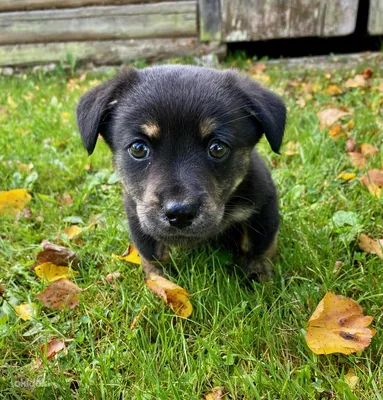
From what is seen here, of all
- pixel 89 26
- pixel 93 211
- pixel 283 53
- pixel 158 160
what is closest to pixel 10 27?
pixel 89 26

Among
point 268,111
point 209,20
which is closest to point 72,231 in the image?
point 268,111

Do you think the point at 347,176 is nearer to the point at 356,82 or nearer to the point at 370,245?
the point at 370,245

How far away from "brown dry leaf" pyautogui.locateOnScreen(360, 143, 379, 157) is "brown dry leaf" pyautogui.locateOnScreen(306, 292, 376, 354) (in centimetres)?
177

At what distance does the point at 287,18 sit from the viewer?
6.23m

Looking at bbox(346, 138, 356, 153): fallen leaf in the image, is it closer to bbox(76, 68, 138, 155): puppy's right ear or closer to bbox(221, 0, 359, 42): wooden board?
bbox(76, 68, 138, 155): puppy's right ear

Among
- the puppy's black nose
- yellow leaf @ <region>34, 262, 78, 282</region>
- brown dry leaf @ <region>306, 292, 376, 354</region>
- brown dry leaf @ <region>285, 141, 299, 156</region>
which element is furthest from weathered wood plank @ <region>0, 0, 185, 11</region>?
brown dry leaf @ <region>306, 292, 376, 354</region>

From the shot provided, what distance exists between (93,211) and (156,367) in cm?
166

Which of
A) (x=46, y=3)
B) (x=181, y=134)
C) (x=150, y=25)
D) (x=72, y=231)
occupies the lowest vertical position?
(x=72, y=231)

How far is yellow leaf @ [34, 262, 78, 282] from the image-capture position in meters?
2.64

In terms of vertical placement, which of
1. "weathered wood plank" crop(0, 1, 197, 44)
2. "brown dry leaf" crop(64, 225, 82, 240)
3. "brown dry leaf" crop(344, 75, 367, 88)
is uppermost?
"weathered wood plank" crop(0, 1, 197, 44)

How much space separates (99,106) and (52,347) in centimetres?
124

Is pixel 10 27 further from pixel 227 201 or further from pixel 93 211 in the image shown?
pixel 227 201

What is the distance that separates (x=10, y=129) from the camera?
4.70m

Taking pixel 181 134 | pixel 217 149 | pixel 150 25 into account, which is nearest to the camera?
pixel 181 134
